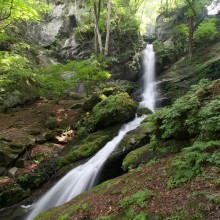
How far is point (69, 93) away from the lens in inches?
753

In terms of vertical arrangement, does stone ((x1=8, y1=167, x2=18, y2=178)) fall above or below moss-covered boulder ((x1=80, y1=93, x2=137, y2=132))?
below

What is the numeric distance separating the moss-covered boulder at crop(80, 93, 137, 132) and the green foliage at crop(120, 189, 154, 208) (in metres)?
7.63

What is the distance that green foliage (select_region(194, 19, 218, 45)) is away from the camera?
816 inches

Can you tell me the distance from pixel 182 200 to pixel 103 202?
205cm

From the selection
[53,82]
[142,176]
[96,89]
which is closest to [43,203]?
[142,176]

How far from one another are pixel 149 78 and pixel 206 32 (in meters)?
6.46

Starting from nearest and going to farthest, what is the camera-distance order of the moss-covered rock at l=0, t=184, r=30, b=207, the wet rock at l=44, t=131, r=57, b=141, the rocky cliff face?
the moss-covered rock at l=0, t=184, r=30, b=207 → the wet rock at l=44, t=131, r=57, b=141 → the rocky cliff face

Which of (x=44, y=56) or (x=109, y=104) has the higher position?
(x=44, y=56)

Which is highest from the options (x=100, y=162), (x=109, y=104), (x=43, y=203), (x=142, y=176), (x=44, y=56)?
(x=44, y=56)

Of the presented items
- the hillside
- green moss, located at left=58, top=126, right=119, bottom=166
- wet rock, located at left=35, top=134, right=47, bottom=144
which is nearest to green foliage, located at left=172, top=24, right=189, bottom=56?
the hillside

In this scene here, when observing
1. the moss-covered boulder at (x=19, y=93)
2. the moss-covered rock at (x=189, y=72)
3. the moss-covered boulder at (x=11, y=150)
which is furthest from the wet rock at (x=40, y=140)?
the moss-covered rock at (x=189, y=72)

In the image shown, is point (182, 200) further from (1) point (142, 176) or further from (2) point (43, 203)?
(2) point (43, 203)

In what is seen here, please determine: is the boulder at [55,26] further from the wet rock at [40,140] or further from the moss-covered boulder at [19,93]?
the wet rock at [40,140]

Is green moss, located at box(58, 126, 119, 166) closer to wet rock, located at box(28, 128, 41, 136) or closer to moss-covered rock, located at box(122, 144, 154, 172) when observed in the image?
wet rock, located at box(28, 128, 41, 136)
